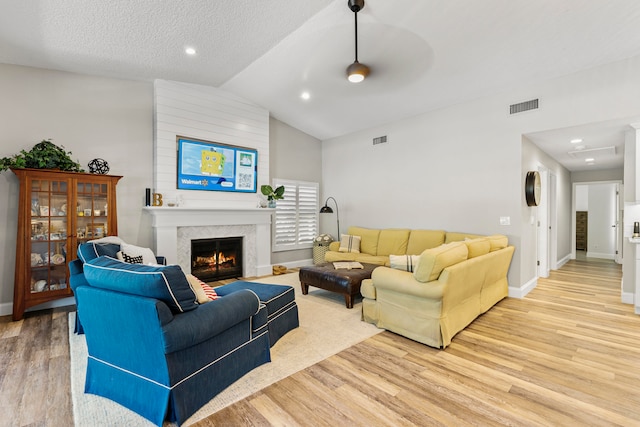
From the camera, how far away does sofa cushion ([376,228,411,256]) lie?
217 inches

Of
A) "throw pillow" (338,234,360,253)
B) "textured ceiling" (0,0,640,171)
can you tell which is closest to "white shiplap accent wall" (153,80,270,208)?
"textured ceiling" (0,0,640,171)

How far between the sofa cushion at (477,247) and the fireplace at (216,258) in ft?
13.6

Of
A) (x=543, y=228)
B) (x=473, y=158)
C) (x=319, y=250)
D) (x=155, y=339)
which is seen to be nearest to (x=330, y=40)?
(x=473, y=158)

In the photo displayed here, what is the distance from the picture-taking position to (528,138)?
15.0 feet

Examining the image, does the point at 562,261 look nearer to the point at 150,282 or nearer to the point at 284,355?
the point at 284,355

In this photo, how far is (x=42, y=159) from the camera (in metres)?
3.70

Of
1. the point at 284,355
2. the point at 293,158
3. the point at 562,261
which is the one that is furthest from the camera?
the point at 562,261

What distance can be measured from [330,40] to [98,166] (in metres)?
3.67

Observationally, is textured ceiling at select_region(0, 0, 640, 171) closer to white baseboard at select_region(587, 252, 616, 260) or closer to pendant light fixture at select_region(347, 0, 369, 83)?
pendant light fixture at select_region(347, 0, 369, 83)

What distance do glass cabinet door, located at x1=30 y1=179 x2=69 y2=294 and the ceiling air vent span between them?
6.23 meters

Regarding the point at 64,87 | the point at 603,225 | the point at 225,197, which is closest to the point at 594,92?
the point at 225,197

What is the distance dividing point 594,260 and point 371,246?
623 cm

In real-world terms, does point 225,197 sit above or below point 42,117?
below

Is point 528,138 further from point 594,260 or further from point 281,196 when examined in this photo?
point 594,260
